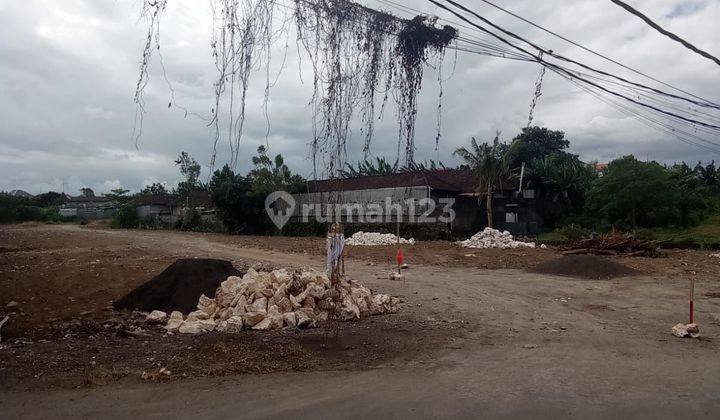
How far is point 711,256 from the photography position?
21812mm

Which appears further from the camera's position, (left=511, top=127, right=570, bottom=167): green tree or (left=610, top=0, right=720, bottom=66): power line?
(left=511, top=127, right=570, bottom=167): green tree

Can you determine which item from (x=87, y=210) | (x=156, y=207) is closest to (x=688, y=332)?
(x=156, y=207)

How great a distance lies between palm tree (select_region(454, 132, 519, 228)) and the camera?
29.0 metres

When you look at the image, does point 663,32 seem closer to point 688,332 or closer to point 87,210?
point 688,332

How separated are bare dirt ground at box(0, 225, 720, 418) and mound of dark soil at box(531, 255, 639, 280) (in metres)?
3.24

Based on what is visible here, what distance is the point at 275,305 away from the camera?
9320mm

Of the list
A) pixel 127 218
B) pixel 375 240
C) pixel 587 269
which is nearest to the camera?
pixel 587 269

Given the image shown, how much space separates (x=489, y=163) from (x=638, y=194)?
862 centimetres

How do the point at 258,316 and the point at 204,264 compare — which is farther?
the point at 204,264

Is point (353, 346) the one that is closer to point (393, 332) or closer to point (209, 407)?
point (393, 332)

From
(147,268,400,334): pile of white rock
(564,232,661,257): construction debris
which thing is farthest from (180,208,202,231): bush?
(147,268,400,334): pile of white rock

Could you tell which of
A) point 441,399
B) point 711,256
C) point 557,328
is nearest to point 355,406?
point 441,399

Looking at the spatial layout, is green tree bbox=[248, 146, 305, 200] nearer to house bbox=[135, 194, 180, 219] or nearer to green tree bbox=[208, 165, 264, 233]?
green tree bbox=[208, 165, 264, 233]

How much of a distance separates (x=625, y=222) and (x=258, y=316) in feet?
92.0
